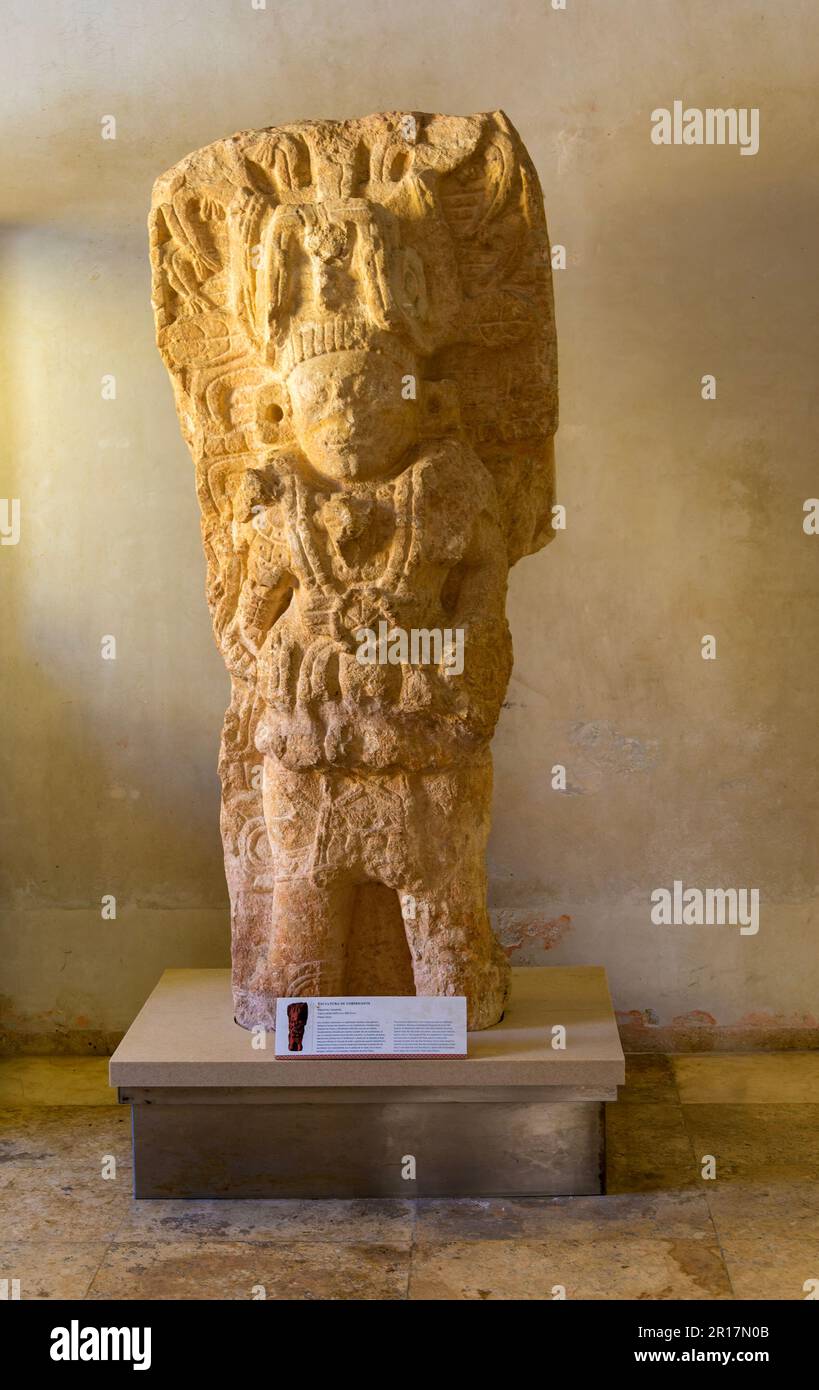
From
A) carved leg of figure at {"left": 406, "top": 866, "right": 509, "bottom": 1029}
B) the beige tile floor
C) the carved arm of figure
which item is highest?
the carved arm of figure

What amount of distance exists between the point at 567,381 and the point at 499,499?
4.22 ft

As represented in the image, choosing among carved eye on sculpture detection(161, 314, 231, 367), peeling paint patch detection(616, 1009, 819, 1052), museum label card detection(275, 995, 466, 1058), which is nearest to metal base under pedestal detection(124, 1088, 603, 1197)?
museum label card detection(275, 995, 466, 1058)

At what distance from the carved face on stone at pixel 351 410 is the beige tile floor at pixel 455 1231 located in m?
2.09

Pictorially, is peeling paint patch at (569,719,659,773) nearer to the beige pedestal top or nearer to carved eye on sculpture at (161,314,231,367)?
the beige pedestal top

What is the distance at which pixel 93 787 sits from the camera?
225 inches

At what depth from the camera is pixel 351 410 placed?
13.7 feet

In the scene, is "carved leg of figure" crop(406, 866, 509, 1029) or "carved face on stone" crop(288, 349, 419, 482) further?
"carved leg of figure" crop(406, 866, 509, 1029)

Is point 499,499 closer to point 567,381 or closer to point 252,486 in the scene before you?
point 252,486

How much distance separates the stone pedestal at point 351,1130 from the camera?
4086 millimetres

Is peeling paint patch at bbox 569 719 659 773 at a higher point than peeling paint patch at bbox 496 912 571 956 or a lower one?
higher

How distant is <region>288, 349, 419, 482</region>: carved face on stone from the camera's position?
418 centimetres

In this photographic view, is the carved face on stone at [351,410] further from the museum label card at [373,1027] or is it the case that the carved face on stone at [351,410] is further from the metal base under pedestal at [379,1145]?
the metal base under pedestal at [379,1145]

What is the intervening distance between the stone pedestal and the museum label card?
0.05 metres

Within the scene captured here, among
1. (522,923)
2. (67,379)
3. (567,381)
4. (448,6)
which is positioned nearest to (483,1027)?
(522,923)
